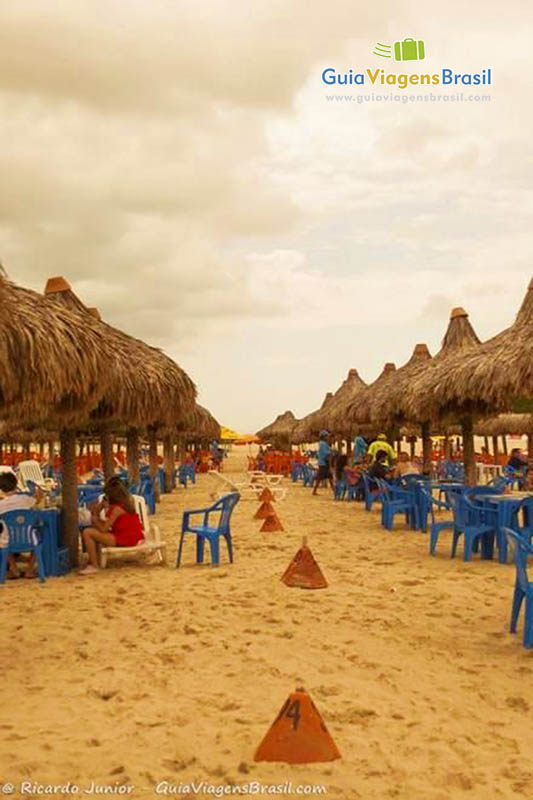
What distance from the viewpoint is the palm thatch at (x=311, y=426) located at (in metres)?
24.6

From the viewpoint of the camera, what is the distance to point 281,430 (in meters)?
40.8

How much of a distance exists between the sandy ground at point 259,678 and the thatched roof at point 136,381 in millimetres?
2307

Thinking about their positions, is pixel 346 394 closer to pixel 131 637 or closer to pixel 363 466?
pixel 363 466

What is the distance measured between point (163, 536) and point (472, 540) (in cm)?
448

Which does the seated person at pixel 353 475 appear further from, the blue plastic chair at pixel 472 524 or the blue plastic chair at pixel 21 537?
the blue plastic chair at pixel 21 537

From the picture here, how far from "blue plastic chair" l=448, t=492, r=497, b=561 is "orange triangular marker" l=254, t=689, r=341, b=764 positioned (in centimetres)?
486

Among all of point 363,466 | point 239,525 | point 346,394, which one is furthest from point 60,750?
point 346,394

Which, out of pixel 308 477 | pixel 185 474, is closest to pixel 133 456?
pixel 185 474

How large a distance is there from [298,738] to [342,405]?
740 inches

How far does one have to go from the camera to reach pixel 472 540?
785cm

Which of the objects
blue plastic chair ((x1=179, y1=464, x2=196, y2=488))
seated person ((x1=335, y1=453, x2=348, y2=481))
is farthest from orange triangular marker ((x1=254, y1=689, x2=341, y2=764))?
blue plastic chair ((x1=179, y1=464, x2=196, y2=488))

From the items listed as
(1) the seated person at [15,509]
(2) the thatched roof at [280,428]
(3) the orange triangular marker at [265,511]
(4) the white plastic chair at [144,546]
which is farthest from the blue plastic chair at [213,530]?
(2) the thatched roof at [280,428]

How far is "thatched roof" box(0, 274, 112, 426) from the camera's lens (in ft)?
15.6

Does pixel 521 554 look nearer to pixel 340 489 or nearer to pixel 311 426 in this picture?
pixel 340 489
